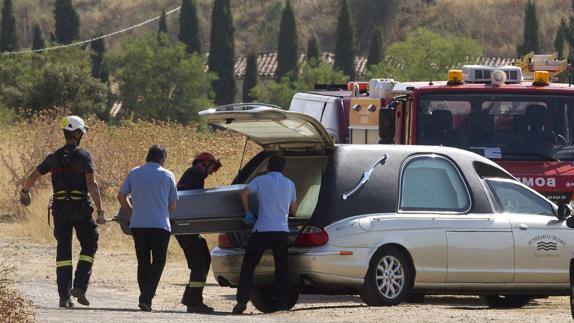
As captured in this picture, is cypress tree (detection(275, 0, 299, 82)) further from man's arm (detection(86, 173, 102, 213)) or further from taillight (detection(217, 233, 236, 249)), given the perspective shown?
man's arm (detection(86, 173, 102, 213))

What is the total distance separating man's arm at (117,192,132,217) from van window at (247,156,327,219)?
145 centimetres

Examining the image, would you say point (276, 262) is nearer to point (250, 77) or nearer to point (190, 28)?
point (250, 77)

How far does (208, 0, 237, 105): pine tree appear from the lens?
2601 inches

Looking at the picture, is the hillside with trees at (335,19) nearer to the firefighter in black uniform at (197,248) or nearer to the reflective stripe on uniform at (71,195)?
the firefighter in black uniform at (197,248)

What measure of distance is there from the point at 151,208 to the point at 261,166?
65.1 inches

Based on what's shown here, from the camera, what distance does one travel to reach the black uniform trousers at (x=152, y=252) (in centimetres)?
1452

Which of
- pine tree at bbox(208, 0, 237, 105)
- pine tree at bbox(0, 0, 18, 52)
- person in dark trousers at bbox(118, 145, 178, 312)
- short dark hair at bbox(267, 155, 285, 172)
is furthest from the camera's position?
pine tree at bbox(0, 0, 18, 52)

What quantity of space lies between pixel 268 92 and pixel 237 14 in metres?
32.4

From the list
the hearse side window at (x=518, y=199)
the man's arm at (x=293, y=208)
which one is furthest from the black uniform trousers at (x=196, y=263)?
the hearse side window at (x=518, y=199)

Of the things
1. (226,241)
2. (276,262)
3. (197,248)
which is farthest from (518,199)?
(197,248)

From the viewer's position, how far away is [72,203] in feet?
48.2

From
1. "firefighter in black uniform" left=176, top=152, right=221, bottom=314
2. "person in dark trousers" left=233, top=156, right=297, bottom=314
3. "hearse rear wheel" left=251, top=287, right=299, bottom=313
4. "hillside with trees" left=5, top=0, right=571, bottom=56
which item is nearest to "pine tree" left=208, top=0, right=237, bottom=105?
"hillside with trees" left=5, top=0, right=571, bottom=56

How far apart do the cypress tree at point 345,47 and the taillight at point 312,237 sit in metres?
54.0

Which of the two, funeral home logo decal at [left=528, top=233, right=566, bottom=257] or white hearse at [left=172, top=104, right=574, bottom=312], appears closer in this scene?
white hearse at [left=172, top=104, right=574, bottom=312]
